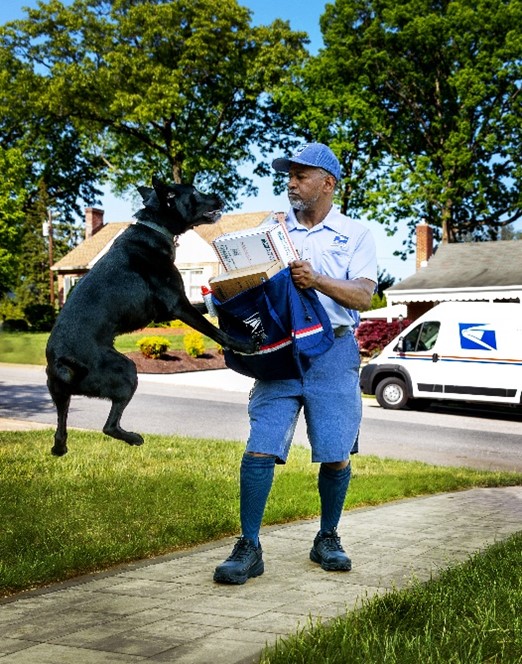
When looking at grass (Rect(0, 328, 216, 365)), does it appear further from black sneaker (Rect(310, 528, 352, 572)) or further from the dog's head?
black sneaker (Rect(310, 528, 352, 572))

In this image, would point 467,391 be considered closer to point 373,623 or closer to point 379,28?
point 373,623

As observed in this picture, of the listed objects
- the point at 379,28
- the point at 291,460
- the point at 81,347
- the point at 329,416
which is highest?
the point at 379,28

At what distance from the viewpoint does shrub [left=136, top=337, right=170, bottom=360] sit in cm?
2774

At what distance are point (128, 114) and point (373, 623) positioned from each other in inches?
1723

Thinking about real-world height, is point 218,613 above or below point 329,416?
below

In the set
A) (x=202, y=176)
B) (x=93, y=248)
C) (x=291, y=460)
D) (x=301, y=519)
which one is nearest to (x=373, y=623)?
(x=301, y=519)

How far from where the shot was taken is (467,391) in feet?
60.4

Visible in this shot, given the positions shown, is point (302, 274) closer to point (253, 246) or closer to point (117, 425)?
point (253, 246)

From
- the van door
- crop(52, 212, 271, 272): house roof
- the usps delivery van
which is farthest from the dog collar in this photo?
crop(52, 212, 271, 272): house roof

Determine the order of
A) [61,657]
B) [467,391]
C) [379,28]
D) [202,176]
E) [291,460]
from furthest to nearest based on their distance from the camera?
1. [202,176]
2. [379,28]
3. [467,391]
4. [291,460]
5. [61,657]

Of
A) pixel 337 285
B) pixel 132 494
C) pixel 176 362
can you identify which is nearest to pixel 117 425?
pixel 337 285

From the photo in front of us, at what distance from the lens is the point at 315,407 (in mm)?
4895

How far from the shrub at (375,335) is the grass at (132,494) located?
2193cm

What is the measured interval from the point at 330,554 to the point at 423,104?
4292 cm
